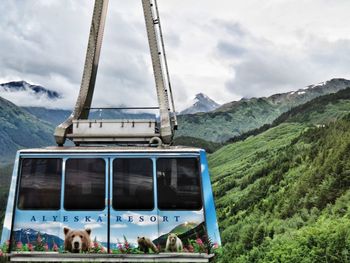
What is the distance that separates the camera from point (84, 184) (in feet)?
31.6

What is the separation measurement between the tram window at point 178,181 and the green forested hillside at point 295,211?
1.28 meters

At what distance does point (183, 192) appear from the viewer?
9.70m

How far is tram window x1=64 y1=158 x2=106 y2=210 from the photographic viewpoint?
959 centimetres

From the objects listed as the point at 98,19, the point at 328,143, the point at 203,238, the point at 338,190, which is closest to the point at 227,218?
the point at 328,143

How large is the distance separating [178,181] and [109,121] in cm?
238

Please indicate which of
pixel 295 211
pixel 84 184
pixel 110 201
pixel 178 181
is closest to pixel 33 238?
pixel 84 184

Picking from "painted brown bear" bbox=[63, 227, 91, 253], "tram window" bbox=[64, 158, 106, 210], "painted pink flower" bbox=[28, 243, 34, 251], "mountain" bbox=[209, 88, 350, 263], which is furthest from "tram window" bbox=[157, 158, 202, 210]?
"painted pink flower" bbox=[28, 243, 34, 251]

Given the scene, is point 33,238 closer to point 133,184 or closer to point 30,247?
point 30,247

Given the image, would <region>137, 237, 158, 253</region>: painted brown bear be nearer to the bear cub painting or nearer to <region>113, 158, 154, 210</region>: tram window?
the bear cub painting

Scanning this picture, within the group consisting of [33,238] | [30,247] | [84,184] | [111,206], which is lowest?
[30,247]

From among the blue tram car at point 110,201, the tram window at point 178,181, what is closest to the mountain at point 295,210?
the blue tram car at point 110,201

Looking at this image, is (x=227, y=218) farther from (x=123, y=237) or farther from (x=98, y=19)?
(x=123, y=237)

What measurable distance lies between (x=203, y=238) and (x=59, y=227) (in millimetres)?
2847

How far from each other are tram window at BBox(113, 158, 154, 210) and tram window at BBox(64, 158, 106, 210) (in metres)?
0.28
